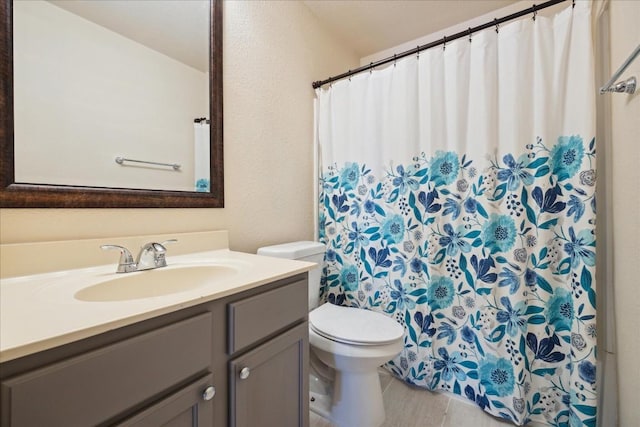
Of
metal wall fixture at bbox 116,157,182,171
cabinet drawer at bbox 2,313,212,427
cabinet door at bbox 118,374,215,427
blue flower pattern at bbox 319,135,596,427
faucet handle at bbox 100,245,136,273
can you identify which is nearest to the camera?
cabinet drawer at bbox 2,313,212,427

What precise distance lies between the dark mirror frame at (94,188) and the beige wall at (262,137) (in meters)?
0.04

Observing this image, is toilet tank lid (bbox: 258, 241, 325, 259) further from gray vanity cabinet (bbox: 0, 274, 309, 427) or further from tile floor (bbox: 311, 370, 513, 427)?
tile floor (bbox: 311, 370, 513, 427)

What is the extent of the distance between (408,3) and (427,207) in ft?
4.44

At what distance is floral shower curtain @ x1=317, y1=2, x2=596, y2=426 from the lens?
117cm

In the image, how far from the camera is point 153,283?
0.92 m

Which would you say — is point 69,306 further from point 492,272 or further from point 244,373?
point 492,272

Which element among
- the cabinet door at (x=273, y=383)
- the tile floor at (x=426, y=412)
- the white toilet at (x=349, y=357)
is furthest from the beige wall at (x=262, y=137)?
the tile floor at (x=426, y=412)

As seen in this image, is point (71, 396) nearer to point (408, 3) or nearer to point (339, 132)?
point (339, 132)

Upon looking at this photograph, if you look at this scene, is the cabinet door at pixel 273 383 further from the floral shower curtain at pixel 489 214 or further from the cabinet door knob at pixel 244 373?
the floral shower curtain at pixel 489 214

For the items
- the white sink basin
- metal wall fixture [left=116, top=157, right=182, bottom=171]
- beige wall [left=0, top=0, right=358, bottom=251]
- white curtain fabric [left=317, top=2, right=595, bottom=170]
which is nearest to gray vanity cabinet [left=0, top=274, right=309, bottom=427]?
the white sink basin

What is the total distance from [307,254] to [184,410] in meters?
0.92

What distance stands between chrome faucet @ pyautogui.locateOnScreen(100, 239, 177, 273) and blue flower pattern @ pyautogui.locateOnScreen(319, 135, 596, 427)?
1127mm

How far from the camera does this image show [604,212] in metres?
1.26

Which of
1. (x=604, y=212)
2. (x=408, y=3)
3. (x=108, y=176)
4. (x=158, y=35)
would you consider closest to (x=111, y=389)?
(x=108, y=176)
